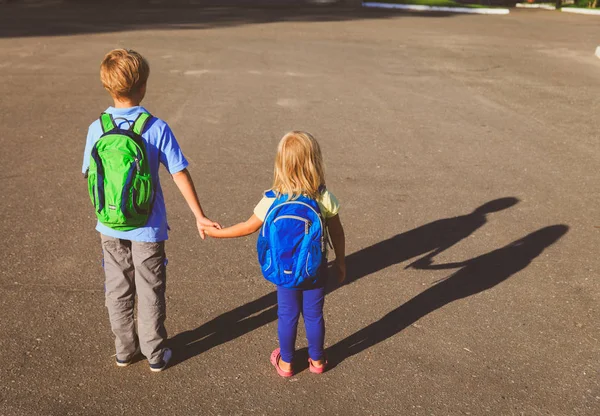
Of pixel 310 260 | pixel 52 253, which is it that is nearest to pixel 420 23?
pixel 52 253

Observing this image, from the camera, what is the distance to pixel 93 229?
6125mm

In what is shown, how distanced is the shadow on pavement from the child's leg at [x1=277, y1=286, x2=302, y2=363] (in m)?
14.8

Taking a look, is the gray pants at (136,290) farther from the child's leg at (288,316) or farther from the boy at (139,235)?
the child's leg at (288,316)

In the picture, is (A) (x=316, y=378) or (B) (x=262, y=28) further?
(B) (x=262, y=28)

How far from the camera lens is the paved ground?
405 centimetres

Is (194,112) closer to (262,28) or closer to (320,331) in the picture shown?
(320,331)

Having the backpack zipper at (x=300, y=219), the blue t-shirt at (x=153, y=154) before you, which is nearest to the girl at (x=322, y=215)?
the backpack zipper at (x=300, y=219)

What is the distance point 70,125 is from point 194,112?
1655 millimetres

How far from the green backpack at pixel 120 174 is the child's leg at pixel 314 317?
0.96 meters

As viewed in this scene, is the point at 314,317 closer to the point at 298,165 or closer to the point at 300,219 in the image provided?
the point at 300,219

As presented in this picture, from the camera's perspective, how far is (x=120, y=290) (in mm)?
3961

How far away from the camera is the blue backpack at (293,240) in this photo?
3.63m

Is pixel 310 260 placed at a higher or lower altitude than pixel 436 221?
higher

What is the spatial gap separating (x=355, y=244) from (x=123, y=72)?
115 inches
